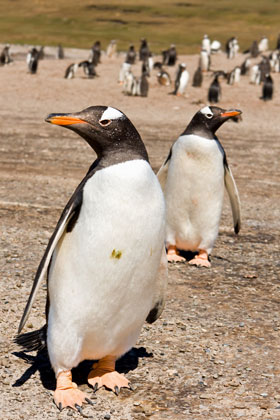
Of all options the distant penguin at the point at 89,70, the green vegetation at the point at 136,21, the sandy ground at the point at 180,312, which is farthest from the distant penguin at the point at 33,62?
the green vegetation at the point at 136,21

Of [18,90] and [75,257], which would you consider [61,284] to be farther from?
[18,90]

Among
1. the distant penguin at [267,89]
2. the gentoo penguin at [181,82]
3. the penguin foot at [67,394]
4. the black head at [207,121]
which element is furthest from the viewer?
A: the gentoo penguin at [181,82]

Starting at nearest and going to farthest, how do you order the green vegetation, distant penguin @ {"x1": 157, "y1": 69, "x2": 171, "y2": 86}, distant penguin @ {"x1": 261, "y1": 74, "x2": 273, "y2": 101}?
distant penguin @ {"x1": 261, "y1": 74, "x2": 273, "y2": 101} → distant penguin @ {"x1": 157, "y1": 69, "x2": 171, "y2": 86} → the green vegetation

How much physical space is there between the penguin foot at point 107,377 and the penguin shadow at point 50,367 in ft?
0.39

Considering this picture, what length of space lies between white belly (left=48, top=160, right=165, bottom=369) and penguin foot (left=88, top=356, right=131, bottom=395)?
189 millimetres

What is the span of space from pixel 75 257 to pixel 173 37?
2109 inches

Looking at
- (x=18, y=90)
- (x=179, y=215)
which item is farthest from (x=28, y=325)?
(x=18, y=90)

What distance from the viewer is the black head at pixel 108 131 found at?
384cm

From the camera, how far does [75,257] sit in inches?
154

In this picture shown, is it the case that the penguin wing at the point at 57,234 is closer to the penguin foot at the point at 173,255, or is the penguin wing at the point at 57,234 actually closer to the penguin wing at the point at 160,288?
the penguin wing at the point at 160,288

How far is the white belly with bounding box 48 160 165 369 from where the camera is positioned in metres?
3.77

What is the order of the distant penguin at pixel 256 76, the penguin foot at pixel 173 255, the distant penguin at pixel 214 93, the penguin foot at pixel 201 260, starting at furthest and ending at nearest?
the distant penguin at pixel 256 76, the distant penguin at pixel 214 93, the penguin foot at pixel 173 255, the penguin foot at pixel 201 260

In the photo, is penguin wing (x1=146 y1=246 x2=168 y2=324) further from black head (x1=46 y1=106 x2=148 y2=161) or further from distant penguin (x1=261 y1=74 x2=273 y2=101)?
distant penguin (x1=261 y1=74 x2=273 y2=101)

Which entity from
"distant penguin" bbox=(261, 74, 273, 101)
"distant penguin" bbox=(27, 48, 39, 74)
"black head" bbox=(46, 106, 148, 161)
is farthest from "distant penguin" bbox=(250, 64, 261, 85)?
"black head" bbox=(46, 106, 148, 161)
